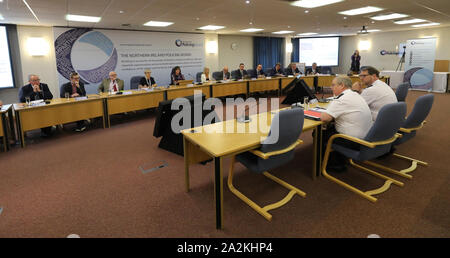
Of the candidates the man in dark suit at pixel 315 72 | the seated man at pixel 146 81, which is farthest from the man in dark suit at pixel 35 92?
the man in dark suit at pixel 315 72

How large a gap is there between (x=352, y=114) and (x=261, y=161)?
114 cm

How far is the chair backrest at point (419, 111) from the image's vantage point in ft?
9.63

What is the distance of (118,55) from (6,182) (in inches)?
242

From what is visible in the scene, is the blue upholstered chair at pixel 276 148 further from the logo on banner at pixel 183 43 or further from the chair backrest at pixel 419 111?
the logo on banner at pixel 183 43

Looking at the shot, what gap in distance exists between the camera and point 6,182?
314 centimetres

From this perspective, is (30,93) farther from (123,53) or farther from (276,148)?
(276,148)

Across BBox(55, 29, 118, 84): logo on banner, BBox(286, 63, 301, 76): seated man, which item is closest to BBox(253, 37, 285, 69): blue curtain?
BBox(286, 63, 301, 76): seated man

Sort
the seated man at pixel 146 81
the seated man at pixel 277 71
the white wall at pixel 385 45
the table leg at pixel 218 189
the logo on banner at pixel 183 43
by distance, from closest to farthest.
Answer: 1. the table leg at pixel 218 189
2. the seated man at pixel 146 81
3. the logo on banner at pixel 183 43
4. the seated man at pixel 277 71
5. the white wall at pixel 385 45

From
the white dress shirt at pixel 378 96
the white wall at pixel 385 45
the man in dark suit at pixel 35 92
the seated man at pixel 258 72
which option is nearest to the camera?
the white dress shirt at pixel 378 96

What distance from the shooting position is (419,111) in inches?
117

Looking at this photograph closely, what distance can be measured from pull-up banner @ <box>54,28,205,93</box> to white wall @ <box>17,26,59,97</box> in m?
0.24

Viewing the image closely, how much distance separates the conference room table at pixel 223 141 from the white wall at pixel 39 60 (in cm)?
698

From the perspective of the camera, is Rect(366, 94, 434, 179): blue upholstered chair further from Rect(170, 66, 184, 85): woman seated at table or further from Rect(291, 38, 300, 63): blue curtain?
Rect(291, 38, 300, 63): blue curtain
